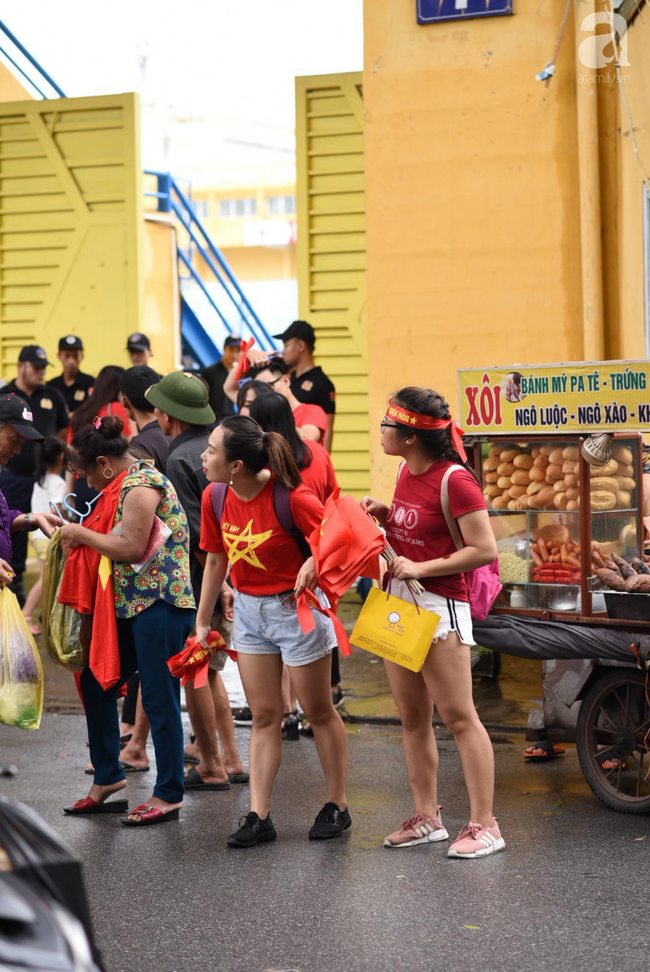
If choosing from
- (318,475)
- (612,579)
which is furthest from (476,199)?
(612,579)

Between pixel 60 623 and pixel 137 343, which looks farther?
pixel 137 343

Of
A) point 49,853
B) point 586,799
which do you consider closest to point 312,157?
point 586,799

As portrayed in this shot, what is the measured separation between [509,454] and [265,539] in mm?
1701

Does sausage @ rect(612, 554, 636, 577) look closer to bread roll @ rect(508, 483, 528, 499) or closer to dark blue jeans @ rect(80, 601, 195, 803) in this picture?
bread roll @ rect(508, 483, 528, 499)

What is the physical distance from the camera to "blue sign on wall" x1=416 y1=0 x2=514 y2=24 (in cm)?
987

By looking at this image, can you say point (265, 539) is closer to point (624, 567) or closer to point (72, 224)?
point (624, 567)

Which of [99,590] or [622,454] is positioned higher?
[622,454]

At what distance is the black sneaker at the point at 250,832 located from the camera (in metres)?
5.54

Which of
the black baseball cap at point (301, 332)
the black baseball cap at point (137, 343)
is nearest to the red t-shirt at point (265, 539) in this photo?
the black baseball cap at point (301, 332)

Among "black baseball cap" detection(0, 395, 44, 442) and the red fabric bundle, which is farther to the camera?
"black baseball cap" detection(0, 395, 44, 442)

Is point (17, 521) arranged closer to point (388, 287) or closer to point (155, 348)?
point (388, 287)

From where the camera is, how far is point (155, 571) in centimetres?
587

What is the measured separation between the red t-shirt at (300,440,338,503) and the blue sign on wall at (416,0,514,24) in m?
5.16

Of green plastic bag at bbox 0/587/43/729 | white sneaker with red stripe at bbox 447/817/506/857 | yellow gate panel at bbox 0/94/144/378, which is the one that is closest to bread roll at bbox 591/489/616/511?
white sneaker with red stripe at bbox 447/817/506/857
